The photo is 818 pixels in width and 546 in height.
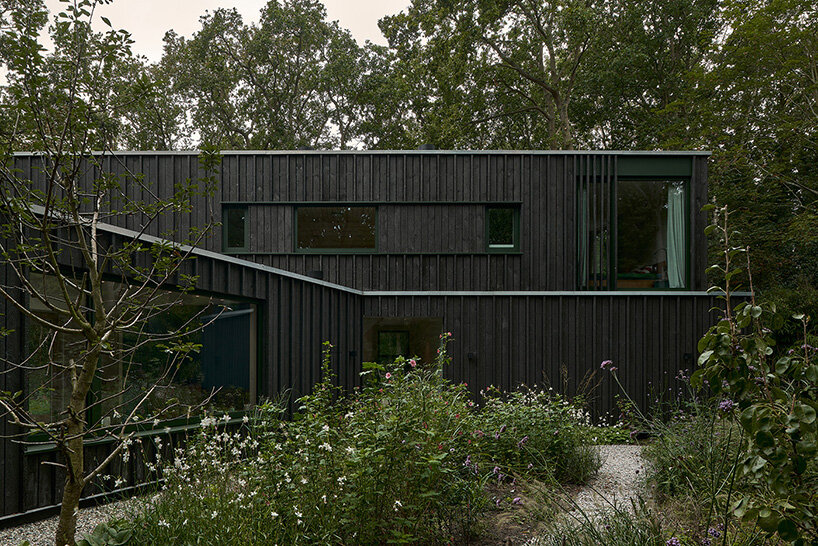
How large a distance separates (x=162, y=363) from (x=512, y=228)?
239 inches

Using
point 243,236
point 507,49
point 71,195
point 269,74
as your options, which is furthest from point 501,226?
point 269,74

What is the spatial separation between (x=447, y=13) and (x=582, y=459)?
14.6 metres

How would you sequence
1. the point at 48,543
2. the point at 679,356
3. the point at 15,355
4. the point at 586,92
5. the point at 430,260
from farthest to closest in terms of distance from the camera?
the point at 586,92, the point at 430,260, the point at 679,356, the point at 15,355, the point at 48,543

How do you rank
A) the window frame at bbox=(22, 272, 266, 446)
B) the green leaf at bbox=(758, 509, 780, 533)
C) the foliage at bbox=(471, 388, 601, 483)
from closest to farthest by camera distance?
the green leaf at bbox=(758, 509, 780, 533)
the window frame at bbox=(22, 272, 266, 446)
the foliage at bbox=(471, 388, 601, 483)

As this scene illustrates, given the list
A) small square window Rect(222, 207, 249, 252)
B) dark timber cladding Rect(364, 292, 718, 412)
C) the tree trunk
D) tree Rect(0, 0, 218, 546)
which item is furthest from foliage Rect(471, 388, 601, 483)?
small square window Rect(222, 207, 249, 252)

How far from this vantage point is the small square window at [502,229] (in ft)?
31.3

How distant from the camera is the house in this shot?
890 cm

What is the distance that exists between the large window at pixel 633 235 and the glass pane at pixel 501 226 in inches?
44.9

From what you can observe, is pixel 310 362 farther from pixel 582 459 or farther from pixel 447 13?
pixel 447 13

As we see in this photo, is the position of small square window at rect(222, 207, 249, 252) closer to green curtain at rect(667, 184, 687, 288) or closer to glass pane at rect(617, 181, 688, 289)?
glass pane at rect(617, 181, 688, 289)

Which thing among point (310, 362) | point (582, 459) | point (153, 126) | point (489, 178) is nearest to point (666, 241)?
point (489, 178)

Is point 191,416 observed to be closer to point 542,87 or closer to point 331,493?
point 331,493

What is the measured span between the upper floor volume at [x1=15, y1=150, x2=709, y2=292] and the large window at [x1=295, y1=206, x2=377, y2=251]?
19 mm

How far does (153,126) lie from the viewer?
56.6 feet
